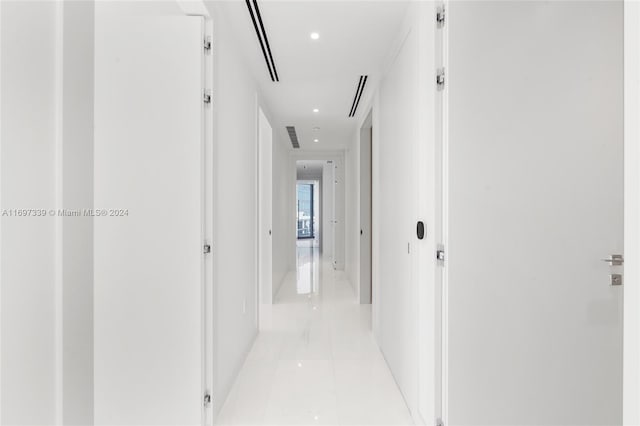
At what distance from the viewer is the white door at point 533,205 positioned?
163cm

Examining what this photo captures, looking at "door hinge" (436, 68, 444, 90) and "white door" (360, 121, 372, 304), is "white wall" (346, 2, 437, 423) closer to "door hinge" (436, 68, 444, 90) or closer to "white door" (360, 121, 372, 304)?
"door hinge" (436, 68, 444, 90)

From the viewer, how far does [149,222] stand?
5.96 ft

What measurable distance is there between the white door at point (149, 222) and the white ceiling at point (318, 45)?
65 centimetres

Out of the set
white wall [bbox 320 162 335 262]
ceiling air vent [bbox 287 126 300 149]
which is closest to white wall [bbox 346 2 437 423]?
ceiling air vent [bbox 287 126 300 149]

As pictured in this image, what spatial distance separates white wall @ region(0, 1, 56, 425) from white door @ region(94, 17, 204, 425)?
0.34 m

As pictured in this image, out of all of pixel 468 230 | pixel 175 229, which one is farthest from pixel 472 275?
pixel 175 229

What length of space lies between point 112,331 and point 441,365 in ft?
5.47

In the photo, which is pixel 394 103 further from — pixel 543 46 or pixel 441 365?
pixel 441 365

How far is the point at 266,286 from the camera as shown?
188 inches
